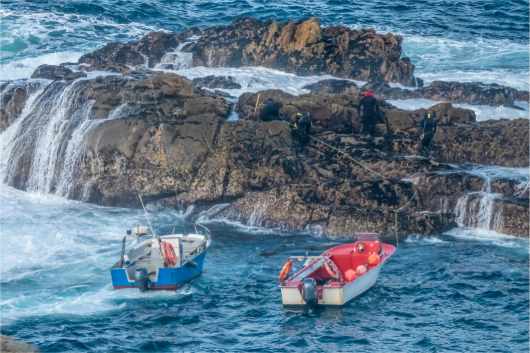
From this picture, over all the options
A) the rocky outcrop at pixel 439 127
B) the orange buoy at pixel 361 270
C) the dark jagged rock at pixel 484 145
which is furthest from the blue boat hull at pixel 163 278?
the dark jagged rock at pixel 484 145

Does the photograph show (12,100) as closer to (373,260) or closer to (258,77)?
(258,77)

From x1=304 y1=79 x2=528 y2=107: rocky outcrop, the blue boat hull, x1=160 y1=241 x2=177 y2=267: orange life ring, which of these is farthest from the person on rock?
the blue boat hull

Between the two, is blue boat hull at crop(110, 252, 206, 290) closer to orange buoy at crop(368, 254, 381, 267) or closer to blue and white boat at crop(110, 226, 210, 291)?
blue and white boat at crop(110, 226, 210, 291)

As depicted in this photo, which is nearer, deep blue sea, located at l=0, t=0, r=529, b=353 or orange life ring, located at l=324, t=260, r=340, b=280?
deep blue sea, located at l=0, t=0, r=529, b=353

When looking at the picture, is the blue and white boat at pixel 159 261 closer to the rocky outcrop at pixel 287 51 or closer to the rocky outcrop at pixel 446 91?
the rocky outcrop at pixel 446 91

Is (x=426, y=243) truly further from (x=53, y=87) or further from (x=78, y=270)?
(x=53, y=87)

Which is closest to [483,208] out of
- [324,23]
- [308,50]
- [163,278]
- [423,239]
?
[423,239]
